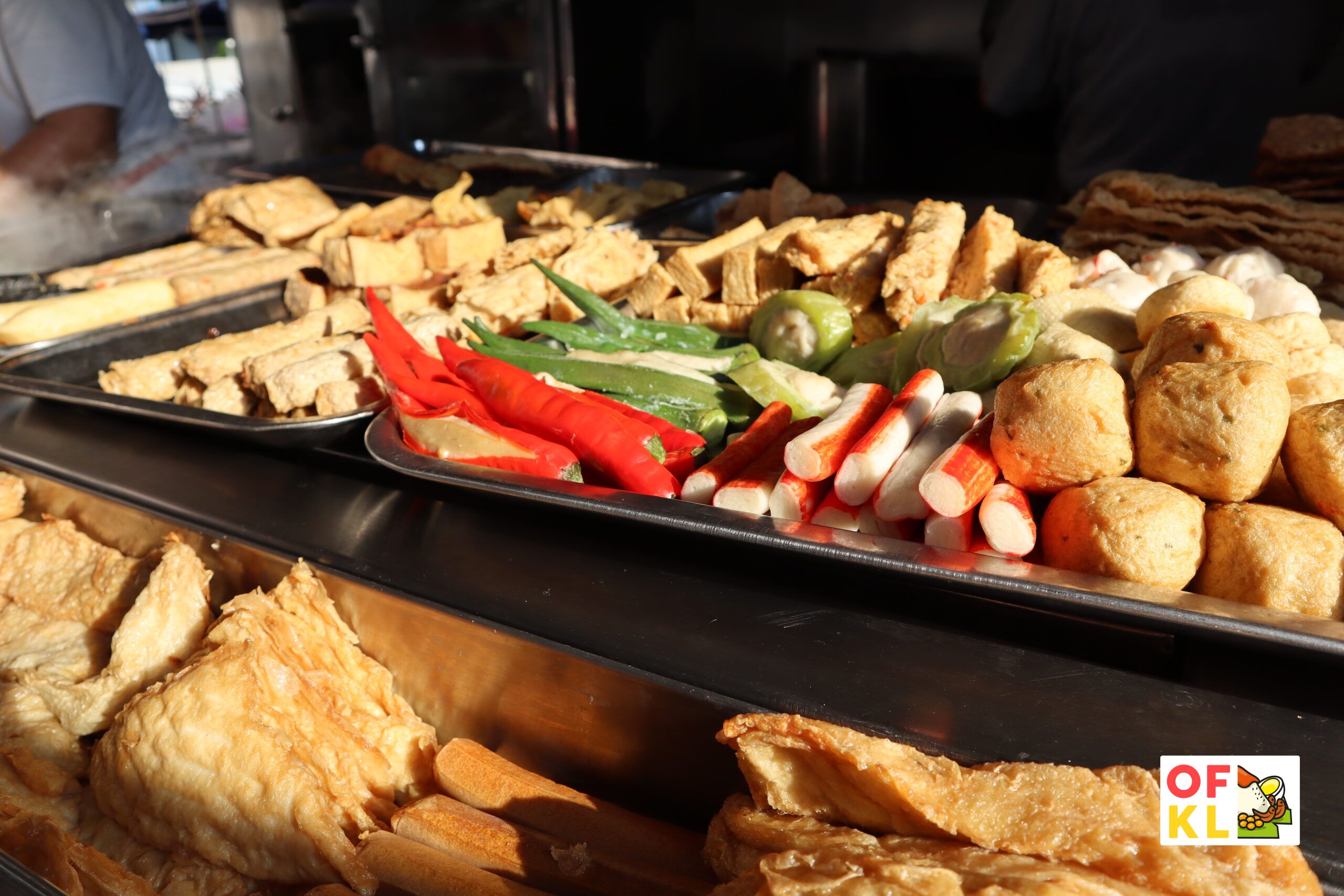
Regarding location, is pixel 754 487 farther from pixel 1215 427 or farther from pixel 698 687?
pixel 1215 427

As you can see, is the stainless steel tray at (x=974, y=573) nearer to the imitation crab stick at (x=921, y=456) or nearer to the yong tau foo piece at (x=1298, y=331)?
the imitation crab stick at (x=921, y=456)

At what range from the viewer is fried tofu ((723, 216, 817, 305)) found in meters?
2.51

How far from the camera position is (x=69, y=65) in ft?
17.3

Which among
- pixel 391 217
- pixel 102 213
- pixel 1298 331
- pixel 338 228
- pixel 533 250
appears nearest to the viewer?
pixel 1298 331

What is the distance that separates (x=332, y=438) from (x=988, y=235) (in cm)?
178

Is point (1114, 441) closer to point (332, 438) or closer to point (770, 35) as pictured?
point (332, 438)

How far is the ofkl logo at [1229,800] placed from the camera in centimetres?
94

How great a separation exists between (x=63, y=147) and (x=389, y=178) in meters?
1.96

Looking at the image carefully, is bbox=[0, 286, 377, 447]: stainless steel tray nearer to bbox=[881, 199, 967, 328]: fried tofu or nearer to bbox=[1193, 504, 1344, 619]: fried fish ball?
bbox=[881, 199, 967, 328]: fried tofu

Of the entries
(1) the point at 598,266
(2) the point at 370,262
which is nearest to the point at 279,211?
(2) the point at 370,262

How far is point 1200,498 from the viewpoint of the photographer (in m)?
1.36

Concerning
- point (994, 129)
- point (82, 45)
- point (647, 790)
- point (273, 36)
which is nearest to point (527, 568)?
point (647, 790)

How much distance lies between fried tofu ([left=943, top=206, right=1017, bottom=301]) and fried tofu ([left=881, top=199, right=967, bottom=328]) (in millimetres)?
34

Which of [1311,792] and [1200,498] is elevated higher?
[1200,498]
